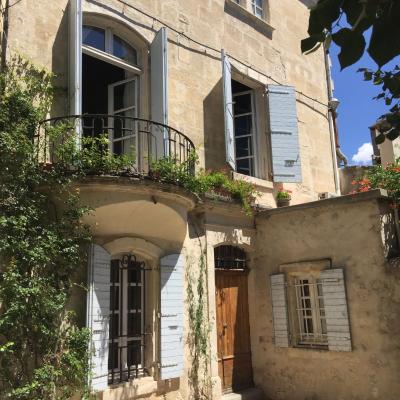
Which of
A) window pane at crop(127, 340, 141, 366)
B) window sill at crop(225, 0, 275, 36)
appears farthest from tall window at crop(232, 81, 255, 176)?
window pane at crop(127, 340, 141, 366)

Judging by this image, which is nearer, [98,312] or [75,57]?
[98,312]

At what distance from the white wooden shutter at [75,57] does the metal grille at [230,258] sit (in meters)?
3.52

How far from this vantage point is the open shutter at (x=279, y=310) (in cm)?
847

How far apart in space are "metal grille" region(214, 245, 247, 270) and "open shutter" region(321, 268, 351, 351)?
1752 millimetres

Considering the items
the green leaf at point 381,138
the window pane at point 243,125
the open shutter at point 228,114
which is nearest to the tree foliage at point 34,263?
the open shutter at point 228,114

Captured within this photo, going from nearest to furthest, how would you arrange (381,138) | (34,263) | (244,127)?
Result: (381,138) → (34,263) → (244,127)

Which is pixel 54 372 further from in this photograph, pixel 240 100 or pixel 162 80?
pixel 240 100

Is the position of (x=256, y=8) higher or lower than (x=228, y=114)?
higher

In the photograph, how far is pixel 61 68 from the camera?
7223mm

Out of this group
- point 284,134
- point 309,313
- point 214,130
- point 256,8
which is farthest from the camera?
point 256,8

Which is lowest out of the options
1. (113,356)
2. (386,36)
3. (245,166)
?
(113,356)

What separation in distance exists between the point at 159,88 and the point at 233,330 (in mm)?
4368

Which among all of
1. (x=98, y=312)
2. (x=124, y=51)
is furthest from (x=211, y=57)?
(x=98, y=312)

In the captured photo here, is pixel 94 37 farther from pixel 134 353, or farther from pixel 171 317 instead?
pixel 134 353
